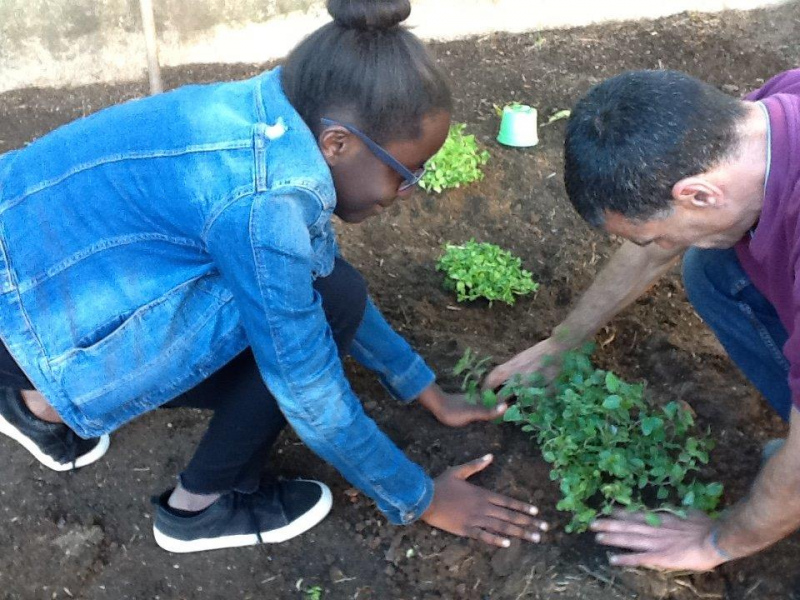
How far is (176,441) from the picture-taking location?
2455mm

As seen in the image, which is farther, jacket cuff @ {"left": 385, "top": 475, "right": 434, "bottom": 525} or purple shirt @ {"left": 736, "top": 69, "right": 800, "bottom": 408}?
jacket cuff @ {"left": 385, "top": 475, "right": 434, "bottom": 525}

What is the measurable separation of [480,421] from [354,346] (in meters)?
0.44

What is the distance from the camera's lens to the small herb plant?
117 inches

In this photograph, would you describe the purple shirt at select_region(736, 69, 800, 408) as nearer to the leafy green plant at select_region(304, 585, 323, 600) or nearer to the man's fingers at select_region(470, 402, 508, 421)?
the man's fingers at select_region(470, 402, 508, 421)

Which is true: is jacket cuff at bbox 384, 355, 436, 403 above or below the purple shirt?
below

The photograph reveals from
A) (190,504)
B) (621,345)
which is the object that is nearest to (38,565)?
(190,504)

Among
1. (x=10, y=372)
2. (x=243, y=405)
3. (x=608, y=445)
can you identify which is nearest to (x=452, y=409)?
(x=608, y=445)

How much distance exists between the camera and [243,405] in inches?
75.8

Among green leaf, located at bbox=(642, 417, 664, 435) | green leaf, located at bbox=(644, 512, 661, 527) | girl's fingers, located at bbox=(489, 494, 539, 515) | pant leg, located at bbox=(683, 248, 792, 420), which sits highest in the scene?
pant leg, located at bbox=(683, 248, 792, 420)

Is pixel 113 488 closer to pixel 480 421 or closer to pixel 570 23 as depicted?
pixel 480 421

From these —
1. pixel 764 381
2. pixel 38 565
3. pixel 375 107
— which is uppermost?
pixel 375 107

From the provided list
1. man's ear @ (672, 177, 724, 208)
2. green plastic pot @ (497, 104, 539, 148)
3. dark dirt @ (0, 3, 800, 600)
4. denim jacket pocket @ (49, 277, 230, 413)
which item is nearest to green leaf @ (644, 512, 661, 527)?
dark dirt @ (0, 3, 800, 600)

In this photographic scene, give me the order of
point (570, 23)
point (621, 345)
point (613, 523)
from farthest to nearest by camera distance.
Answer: point (570, 23) → point (621, 345) → point (613, 523)

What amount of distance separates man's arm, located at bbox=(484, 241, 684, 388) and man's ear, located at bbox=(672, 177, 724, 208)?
A: 0.63 metres
